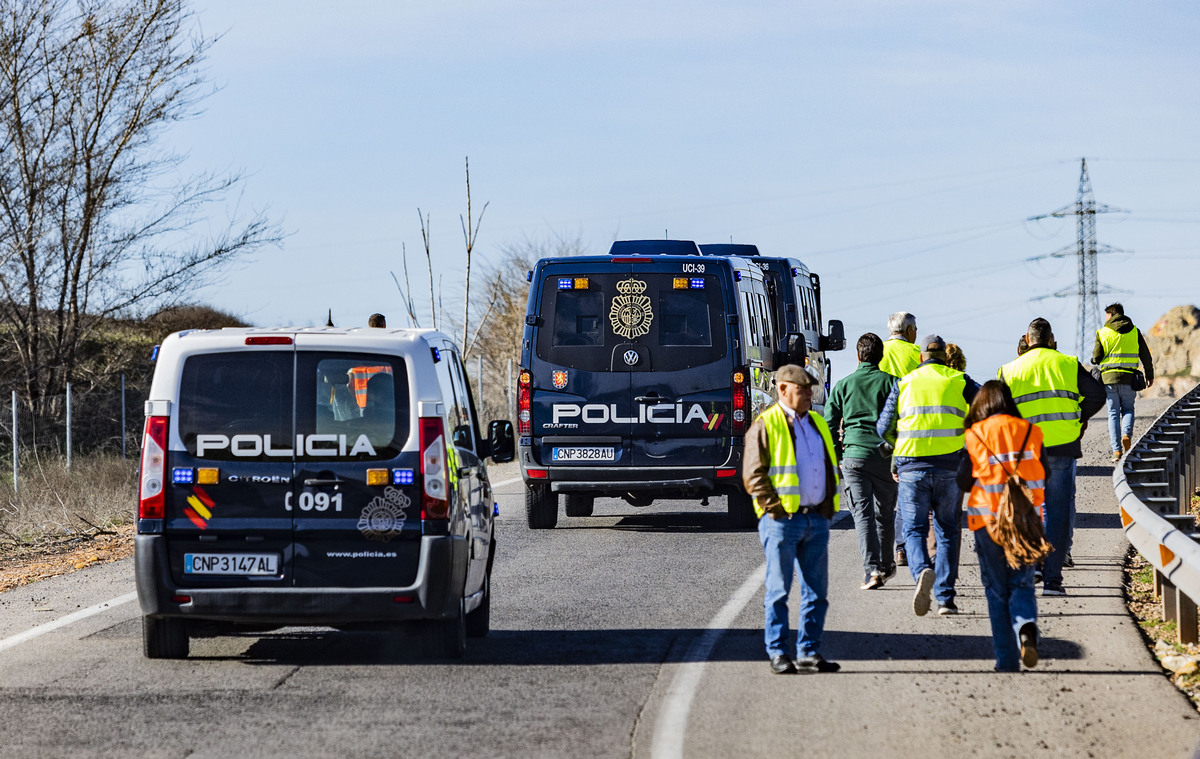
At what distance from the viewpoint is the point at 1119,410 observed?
20281mm

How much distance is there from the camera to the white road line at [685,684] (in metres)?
6.31

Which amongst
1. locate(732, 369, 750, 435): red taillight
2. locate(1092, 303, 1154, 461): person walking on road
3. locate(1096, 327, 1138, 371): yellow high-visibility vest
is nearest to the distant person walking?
locate(732, 369, 750, 435): red taillight

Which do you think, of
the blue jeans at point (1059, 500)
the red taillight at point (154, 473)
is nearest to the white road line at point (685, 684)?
the blue jeans at point (1059, 500)

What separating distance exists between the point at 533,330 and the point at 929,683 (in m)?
7.73

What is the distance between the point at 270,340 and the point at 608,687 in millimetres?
2521

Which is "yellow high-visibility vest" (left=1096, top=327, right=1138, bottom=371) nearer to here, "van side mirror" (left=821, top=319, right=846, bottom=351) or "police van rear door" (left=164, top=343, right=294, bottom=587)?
"van side mirror" (left=821, top=319, right=846, bottom=351)

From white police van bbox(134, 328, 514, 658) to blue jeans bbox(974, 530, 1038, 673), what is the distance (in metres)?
2.76

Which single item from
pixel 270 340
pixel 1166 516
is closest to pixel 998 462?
pixel 1166 516

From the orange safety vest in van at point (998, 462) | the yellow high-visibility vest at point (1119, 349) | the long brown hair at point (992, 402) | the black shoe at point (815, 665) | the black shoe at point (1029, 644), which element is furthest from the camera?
the yellow high-visibility vest at point (1119, 349)

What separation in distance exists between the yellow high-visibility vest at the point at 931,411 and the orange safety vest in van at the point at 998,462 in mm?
1770

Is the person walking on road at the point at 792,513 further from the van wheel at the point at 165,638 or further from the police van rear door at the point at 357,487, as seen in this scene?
the van wheel at the point at 165,638

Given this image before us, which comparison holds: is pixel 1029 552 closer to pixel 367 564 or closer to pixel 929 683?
pixel 929 683

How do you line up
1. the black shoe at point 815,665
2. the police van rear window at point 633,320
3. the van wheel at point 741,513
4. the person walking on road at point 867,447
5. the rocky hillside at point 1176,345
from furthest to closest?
the rocky hillside at point 1176,345 < the van wheel at point 741,513 < the police van rear window at point 633,320 < the person walking on road at point 867,447 < the black shoe at point 815,665

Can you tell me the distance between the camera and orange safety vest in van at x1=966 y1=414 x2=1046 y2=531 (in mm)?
7922
